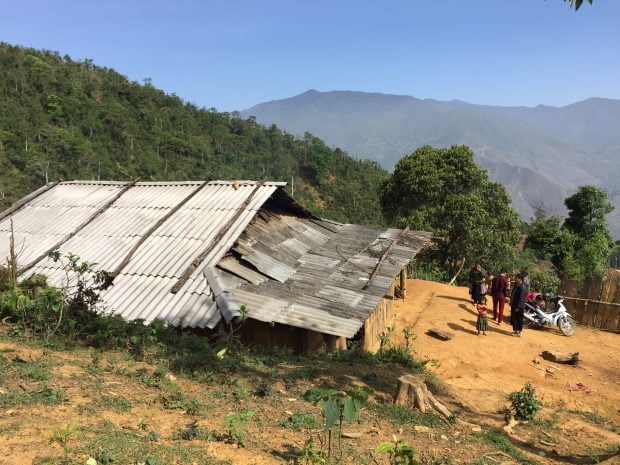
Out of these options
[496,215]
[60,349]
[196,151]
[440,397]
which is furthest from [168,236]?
[196,151]

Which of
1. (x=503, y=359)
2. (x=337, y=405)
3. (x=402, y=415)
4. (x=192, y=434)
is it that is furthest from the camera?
(x=503, y=359)

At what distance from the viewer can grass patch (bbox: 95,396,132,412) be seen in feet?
15.2

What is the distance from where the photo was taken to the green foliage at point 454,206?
787 inches

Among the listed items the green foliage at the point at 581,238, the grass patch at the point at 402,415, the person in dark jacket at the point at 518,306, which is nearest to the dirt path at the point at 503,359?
the person in dark jacket at the point at 518,306

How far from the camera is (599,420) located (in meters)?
7.01

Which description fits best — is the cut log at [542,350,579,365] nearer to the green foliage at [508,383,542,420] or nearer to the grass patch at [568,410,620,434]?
the grass patch at [568,410,620,434]

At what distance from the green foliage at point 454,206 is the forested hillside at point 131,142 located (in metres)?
17.8

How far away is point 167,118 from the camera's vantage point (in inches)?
1984

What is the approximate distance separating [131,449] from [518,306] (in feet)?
34.3

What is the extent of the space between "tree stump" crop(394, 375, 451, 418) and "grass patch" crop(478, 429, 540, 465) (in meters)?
0.55

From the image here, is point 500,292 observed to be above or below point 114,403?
above

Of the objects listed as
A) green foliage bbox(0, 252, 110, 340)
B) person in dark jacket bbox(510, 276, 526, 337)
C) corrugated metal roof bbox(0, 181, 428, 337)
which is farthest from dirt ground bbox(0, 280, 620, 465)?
person in dark jacket bbox(510, 276, 526, 337)

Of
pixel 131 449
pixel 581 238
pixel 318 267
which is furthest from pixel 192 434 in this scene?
pixel 581 238

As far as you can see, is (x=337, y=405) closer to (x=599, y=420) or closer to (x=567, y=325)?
(x=599, y=420)
